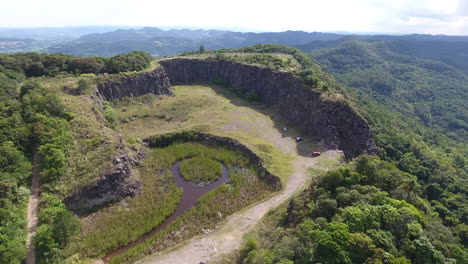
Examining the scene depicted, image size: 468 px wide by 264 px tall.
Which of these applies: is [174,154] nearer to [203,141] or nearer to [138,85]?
[203,141]

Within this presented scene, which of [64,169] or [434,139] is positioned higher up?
[64,169]

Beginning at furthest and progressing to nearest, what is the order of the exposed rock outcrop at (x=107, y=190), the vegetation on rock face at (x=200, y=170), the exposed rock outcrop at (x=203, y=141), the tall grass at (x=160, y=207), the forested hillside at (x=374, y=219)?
the exposed rock outcrop at (x=203, y=141)
the vegetation on rock face at (x=200, y=170)
the exposed rock outcrop at (x=107, y=190)
the tall grass at (x=160, y=207)
the forested hillside at (x=374, y=219)

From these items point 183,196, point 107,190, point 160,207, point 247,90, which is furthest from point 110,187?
point 247,90

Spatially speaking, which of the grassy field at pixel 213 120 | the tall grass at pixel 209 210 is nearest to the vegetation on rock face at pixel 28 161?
the tall grass at pixel 209 210

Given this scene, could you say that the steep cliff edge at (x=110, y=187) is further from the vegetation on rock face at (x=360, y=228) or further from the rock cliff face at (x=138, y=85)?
the vegetation on rock face at (x=360, y=228)

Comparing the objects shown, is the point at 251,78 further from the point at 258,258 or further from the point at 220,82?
the point at 258,258

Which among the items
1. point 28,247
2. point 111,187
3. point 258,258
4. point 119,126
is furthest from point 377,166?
point 119,126
